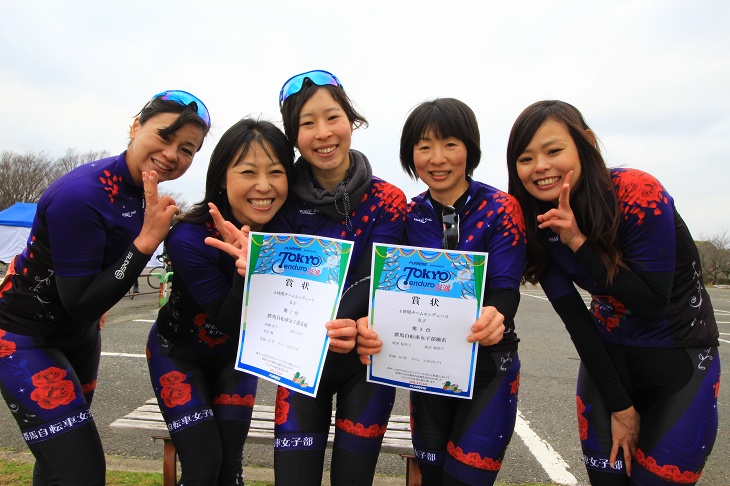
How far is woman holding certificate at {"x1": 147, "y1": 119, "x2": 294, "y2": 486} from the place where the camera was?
233 cm

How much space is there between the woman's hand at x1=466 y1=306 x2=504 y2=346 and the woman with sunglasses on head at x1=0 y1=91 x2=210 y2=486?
154 cm

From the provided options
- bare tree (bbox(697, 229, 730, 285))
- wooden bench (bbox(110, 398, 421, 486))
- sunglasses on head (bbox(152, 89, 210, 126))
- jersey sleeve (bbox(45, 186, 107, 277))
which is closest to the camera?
jersey sleeve (bbox(45, 186, 107, 277))

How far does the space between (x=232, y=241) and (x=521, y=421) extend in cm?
411

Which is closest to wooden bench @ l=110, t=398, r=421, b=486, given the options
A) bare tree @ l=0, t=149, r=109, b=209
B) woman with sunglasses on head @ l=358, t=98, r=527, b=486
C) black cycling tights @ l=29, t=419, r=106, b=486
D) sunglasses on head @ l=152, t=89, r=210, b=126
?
woman with sunglasses on head @ l=358, t=98, r=527, b=486

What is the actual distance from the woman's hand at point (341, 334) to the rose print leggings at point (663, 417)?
1.32 m

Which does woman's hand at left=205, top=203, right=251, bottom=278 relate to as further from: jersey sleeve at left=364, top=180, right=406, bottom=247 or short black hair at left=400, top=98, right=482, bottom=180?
short black hair at left=400, top=98, right=482, bottom=180

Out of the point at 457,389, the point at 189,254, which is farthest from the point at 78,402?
the point at 457,389

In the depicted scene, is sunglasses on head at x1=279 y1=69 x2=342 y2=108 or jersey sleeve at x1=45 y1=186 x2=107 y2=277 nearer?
jersey sleeve at x1=45 y1=186 x2=107 y2=277

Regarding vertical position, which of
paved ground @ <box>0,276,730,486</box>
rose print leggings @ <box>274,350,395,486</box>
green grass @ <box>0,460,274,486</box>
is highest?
rose print leggings @ <box>274,350,395,486</box>

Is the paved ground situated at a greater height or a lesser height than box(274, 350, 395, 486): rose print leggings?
lesser

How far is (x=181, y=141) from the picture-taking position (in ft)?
8.26

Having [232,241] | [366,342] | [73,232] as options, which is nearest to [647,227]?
[366,342]

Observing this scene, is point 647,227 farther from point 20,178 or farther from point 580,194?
point 20,178

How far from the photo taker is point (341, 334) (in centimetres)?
205
